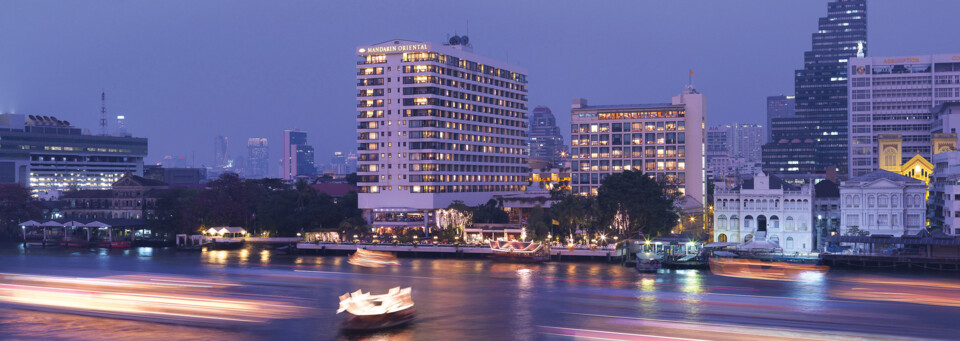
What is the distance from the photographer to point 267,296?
69625 mm

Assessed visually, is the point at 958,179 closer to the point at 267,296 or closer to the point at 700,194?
the point at 700,194

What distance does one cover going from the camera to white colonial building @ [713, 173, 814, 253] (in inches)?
4090

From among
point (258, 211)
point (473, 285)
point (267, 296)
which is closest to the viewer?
point (267, 296)

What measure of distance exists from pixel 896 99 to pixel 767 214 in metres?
71.7

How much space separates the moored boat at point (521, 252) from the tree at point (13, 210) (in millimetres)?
95387

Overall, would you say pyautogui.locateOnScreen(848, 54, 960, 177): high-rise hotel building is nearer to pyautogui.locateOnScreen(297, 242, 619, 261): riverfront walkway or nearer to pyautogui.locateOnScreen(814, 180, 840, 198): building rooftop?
pyautogui.locateOnScreen(814, 180, 840, 198): building rooftop

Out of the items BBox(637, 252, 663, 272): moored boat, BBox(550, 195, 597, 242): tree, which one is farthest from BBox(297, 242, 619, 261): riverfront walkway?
BBox(637, 252, 663, 272): moored boat

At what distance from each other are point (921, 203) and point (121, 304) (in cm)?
8561

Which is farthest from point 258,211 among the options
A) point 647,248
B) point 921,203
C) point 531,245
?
point 921,203

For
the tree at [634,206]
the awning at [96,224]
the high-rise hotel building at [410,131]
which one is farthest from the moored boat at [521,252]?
the awning at [96,224]

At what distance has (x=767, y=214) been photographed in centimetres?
10556

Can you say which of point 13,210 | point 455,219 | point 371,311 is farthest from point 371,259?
point 13,210

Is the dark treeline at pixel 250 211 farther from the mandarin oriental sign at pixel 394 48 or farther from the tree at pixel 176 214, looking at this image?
the mandarin oriental sign at pixel 394 48

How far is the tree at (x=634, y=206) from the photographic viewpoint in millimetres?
107375
